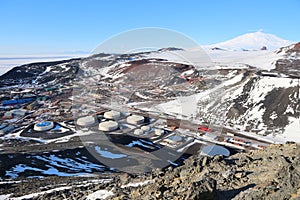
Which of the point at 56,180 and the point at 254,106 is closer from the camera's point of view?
the point at 56,180

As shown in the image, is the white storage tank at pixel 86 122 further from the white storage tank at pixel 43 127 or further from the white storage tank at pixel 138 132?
the white storage tank at pixel 138 132

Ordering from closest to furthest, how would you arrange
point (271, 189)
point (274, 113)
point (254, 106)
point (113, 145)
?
point (271, 189) < point (113, 145) < point (274, 113) < point (254, 106)

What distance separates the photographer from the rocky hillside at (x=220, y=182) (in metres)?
6.19

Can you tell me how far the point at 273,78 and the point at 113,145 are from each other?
28.0 meters

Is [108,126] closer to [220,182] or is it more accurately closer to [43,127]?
[43,127]

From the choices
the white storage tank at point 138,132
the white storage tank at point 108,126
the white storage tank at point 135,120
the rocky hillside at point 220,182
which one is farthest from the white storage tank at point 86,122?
the rocky hillside at point 220,182

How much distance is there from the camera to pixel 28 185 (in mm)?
15719

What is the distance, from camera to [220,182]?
7.74 m

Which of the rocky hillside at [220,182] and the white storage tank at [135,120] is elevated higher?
the rocky hillside at [220,182]

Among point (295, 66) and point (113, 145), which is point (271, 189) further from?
point (295, 66)

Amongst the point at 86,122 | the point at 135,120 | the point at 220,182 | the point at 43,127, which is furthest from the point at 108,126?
the point at 220,182

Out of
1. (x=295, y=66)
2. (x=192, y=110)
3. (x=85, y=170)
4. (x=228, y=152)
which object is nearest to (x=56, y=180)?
(x=85, y=170)

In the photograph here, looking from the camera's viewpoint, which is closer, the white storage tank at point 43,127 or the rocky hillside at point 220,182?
the rocky hillside at point 220,182

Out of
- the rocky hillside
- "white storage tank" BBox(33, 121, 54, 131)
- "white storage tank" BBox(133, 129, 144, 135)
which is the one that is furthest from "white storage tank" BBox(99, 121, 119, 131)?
the rocky hillside
